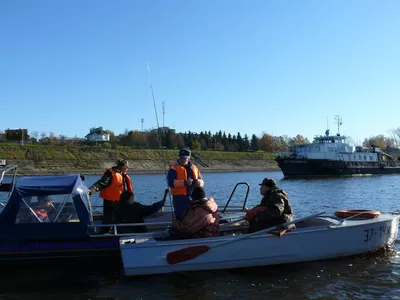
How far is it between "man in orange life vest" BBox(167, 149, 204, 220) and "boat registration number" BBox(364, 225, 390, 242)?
13.3ft

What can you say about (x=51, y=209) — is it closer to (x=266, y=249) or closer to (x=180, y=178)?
(x=180, y=178)

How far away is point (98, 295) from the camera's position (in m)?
7.34

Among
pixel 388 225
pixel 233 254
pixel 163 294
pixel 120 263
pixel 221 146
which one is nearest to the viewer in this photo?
pixel 163 294

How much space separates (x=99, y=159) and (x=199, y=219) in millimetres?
73167

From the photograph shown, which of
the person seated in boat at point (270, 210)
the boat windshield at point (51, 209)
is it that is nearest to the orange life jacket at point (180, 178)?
the person seated in boat at point (270, 210)

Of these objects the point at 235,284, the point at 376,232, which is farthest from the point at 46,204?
the point at 376,232

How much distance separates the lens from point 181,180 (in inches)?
351

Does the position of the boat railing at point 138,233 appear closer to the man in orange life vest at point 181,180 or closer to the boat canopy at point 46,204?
Result: the boat canopy at point 46,204

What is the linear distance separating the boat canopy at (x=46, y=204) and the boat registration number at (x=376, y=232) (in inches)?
242

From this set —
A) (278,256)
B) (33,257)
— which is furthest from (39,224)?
(278,256)

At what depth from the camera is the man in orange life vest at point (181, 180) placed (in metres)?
8.91

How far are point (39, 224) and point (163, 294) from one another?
117 inches

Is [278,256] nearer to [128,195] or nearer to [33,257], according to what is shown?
[128,195]

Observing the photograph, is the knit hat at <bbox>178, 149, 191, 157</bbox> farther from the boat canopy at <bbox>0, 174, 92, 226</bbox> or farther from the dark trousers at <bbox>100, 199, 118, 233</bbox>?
the boat canopy at <bbox>0, 174, 92, 226</bbox>
